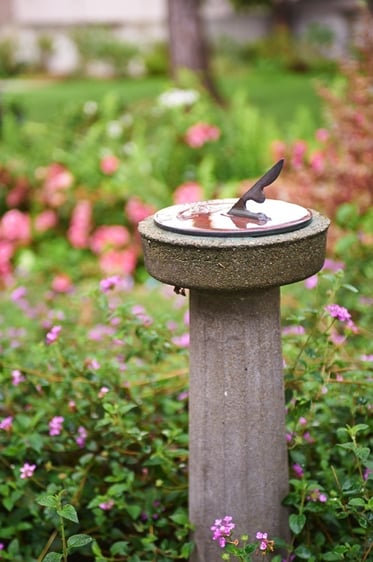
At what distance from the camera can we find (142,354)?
3.21 meters

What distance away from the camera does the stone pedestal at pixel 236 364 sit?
6.28ft

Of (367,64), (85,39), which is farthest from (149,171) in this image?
(85,39)

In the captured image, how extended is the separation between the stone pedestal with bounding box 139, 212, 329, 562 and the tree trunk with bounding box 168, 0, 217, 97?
369 inches

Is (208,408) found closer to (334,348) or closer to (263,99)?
(334,348)

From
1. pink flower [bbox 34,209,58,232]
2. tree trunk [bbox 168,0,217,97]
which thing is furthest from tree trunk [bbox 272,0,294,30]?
pink flower [bbox 34,209,58,232]

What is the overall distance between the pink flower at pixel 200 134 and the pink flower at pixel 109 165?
56 centimetres

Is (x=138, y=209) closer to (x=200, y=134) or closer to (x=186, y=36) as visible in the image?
(x=200, y=134)

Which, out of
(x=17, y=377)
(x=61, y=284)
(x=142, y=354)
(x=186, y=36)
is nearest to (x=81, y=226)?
(x=61, y=284)

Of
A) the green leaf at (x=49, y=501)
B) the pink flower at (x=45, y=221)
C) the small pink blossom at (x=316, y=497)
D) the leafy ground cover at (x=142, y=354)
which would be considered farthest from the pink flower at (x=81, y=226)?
the green leaf at (x=49, y=501)

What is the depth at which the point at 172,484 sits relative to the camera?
2.50 metres

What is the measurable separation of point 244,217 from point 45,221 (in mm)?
4108

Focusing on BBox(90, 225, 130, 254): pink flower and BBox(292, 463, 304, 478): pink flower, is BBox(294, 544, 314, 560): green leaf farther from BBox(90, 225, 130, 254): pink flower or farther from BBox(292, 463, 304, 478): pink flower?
BBox(90, 225, 130, 254): pink flower

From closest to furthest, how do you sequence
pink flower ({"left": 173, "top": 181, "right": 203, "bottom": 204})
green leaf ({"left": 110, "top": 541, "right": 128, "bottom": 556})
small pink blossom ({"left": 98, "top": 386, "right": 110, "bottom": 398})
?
green leaf ({"left": 110, "top": 541, "right": 128, "bottom": 556}) < small pink blossom ({"left": 98, "top": 386, "right": 110, "bottom": 398}) < pink flower ({"left": 173, "top": 181, "right": 203, "bottom": 204})

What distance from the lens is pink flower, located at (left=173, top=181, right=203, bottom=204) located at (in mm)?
5418
